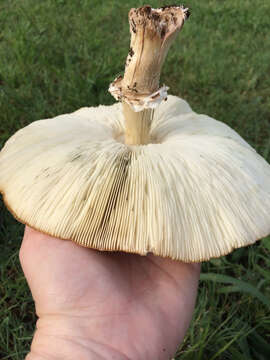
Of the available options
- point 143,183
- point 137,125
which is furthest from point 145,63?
point 143,183

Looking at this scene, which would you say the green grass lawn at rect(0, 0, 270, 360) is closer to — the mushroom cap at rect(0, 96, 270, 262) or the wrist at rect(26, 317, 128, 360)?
the wrist at rect(26, 317, 128, 360)

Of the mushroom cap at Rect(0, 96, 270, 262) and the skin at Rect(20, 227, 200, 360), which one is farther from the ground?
the mushroom cap at Rect(0, 96, 270, 262)

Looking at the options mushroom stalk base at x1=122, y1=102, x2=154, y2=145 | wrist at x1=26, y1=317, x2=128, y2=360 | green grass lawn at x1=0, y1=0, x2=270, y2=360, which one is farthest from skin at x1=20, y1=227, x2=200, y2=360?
mushroom stalk base at x1=122, y1=102, x2=154, y2=145

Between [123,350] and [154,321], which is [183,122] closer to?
[154,321]

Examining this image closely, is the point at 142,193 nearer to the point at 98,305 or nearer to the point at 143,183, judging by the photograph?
A: the point at 143,183

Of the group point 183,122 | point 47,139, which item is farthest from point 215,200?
point 47,139

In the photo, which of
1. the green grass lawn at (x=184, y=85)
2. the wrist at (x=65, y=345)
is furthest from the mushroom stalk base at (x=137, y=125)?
the green grass lawn at (x=184, y=85)
